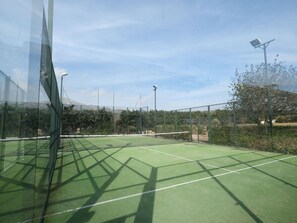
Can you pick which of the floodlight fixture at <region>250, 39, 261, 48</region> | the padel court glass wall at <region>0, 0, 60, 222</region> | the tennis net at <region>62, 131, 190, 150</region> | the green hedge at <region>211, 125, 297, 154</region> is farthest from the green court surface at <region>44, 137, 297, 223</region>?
the floodlight fixture at <region>250, 39, 261, 48</region>

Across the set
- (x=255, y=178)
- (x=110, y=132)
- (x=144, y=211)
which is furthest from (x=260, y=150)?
(x=110, y=132)

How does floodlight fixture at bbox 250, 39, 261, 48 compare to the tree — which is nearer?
the tree

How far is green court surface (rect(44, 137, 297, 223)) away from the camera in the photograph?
11.7 ft

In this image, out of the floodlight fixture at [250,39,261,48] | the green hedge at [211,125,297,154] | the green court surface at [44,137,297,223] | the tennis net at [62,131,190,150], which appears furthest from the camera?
the floodlight fixture at [250,39,261,48]

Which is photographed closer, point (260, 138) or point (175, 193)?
point (175, 193)

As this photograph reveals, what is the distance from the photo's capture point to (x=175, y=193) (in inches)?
181

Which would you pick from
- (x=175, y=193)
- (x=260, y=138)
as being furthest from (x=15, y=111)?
(x=260, y=138)

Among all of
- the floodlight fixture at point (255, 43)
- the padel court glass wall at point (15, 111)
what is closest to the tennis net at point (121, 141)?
the floodlight fixture at point (255, 43)

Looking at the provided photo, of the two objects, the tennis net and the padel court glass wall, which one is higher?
the padel court glass wall

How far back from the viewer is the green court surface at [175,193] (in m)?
3.55

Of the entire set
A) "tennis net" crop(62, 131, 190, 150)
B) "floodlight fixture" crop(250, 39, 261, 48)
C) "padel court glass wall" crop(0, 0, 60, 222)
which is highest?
"floodlight fixture" crop(250, 39, 261, 48)

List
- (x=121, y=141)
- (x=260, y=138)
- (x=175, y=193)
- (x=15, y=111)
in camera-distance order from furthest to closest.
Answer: (x=121, y=141) → (x=260, y=138) → (x=175, y=193) → (x=15, y=111)

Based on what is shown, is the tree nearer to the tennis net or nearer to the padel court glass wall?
the tennis net

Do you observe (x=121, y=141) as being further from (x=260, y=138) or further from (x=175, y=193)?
(x=175, y=193)
